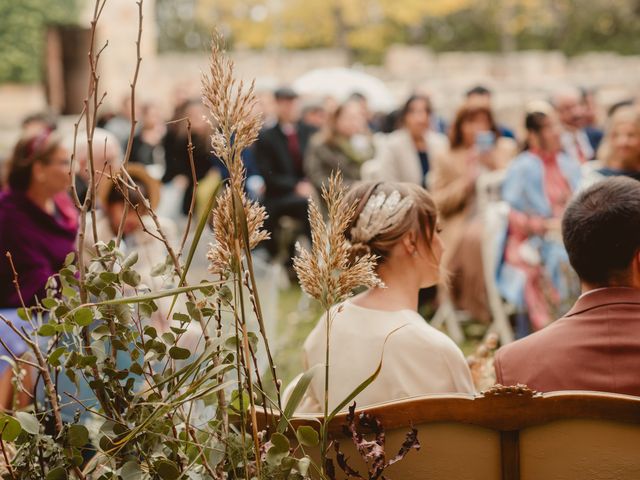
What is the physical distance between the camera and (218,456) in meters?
1.68

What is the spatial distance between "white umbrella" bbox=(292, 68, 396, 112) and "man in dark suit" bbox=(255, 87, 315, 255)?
4739 mm

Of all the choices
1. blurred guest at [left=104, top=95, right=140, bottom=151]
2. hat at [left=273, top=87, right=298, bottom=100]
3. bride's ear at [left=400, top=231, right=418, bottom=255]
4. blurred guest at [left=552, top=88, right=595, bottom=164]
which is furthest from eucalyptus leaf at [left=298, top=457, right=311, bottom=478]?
blurred guest at [left=104, top=95, right=140, bottom=151]

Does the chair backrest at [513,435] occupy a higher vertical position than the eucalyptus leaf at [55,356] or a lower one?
lower

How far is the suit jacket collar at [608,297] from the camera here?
2268mm

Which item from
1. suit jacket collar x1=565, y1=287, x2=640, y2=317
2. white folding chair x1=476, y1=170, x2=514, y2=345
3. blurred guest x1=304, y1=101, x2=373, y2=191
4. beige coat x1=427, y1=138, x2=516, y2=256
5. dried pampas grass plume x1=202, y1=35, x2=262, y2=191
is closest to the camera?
dried pampas grass plume x1=202, y1=35, x2=262, y2=191

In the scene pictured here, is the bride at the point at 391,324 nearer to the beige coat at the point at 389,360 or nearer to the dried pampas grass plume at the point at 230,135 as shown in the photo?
the beige coat at the point at 389,360

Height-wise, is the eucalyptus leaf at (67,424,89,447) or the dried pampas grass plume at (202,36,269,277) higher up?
the dried pampas grass plume at (202,36,269,277)

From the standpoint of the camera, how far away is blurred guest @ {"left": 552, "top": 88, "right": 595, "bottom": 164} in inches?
320

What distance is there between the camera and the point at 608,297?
2275 millimetres

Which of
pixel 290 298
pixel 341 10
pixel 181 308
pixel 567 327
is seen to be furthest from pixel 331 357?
pixel 341 10

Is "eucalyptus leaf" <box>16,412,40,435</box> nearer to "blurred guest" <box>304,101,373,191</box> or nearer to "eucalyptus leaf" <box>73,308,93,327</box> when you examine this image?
"eucalyptus leaf" <box>73,308,93,327</box>

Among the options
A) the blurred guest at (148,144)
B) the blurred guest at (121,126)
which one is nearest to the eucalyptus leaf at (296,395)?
the blurred guest at (148,144)

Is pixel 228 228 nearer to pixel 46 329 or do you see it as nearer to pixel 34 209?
pixel 46 329

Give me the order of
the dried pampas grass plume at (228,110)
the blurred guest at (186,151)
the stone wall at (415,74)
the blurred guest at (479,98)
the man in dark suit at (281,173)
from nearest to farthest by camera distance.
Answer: the dried pampas grass plume at (228,110)
the blurred guest at (479,98)
the blurred guest at (186,151)
the man in dark suit at (281,173)
the stone wall at (415,74)
